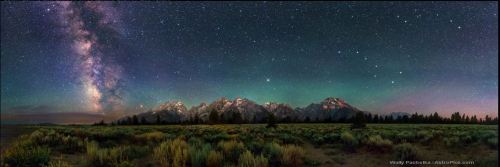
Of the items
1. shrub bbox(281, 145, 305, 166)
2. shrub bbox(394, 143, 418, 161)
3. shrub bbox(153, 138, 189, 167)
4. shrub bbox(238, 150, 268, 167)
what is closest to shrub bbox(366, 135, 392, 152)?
shrub bbox(394, 143, 418, 161)

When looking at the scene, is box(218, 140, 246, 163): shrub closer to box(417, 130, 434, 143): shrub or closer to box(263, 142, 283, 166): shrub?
box(263, 142, 283, 166): shrub

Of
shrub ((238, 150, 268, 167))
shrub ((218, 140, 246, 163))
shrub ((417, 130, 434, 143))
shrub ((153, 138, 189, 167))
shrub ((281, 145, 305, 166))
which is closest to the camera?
shrub ((238, 150, 268, 167))

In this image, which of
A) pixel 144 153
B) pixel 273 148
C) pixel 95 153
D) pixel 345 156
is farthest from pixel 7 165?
pixel 345 156

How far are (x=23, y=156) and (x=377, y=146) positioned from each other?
13.6 meters

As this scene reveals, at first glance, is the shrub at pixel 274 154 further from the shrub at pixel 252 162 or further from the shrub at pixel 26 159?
the shrub at pixel 26 159

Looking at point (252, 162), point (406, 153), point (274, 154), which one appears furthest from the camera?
point (406, 153)

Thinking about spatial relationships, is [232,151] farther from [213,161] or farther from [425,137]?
[425,137]

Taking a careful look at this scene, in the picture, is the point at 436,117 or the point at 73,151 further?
the point at 436,117

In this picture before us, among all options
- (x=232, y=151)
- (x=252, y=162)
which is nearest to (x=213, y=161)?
(x=252, y=162)

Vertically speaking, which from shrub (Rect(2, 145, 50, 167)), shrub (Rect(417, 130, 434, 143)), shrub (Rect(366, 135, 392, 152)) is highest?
shrub (Rect(2, 145, 50, 167))

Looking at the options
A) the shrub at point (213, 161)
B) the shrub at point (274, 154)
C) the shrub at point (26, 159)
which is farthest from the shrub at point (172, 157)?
the shrub at point (26, 159)

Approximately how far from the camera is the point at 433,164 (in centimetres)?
1030

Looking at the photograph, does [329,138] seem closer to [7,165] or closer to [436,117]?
[7,165]

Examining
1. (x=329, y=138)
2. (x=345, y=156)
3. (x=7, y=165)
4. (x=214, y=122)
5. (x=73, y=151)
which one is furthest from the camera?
(x=214, y=122)
